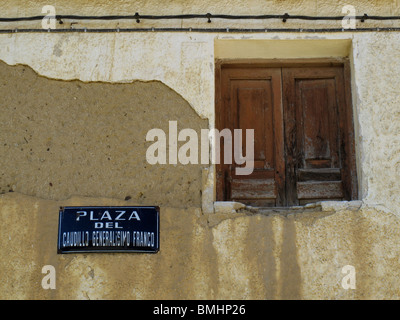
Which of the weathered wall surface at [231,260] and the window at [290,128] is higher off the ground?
the window at [290,128]

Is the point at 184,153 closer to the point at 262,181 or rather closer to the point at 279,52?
the point at 262,181

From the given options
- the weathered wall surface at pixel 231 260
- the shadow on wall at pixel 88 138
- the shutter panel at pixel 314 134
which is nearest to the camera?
the weathered wall surface at pixel 231 260

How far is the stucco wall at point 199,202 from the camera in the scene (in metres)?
3.81

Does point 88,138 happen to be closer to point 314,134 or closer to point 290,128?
point 290,128

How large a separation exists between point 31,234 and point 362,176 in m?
2.16

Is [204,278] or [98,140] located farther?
[98,140]

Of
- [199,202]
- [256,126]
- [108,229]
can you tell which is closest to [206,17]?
[256,126]

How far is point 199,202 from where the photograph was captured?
3.98 meters

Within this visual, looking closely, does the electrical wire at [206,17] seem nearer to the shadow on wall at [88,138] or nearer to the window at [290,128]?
the window at [290,128]

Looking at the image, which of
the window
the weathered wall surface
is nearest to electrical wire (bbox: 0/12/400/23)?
the window

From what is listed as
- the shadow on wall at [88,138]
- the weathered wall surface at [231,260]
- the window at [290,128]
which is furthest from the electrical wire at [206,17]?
the weathered wall surface at [231,260]

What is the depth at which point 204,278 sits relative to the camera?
150 inches

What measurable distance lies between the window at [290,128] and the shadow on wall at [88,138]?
40 centimetres

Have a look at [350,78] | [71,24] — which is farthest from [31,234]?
[350,78]
